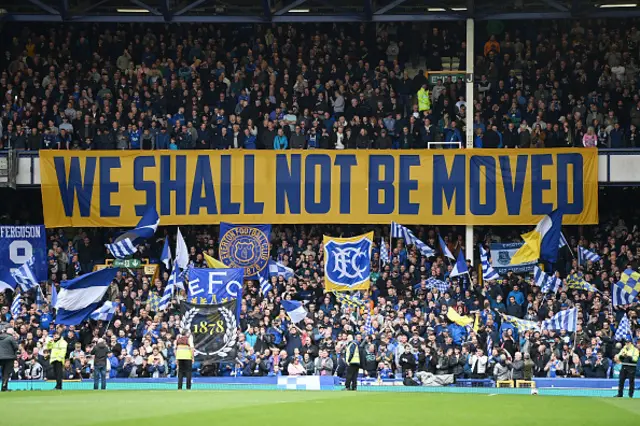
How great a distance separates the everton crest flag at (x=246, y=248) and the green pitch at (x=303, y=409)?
9.62 metres

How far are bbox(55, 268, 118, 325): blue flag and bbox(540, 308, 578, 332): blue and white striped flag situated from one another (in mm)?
11526

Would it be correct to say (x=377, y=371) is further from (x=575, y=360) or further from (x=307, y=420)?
(x=307, y=420)

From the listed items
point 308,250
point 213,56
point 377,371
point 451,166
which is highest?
point 213,56

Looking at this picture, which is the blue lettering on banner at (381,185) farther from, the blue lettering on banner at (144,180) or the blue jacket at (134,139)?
the blue jacket at (134,139)

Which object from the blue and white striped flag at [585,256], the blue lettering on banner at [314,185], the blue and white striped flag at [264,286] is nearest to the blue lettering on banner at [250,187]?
the blue lettering on banner at [314,185]

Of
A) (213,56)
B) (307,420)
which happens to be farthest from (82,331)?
(307,420)

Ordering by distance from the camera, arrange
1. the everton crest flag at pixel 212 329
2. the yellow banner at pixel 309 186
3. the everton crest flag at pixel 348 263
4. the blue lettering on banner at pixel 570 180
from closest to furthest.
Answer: the everton crest flag at pixel 212 329
the everton crest flag at pixel 348 263
the blue lettering on banner at pixel 570 180
the yellow banner at pixel 309 186

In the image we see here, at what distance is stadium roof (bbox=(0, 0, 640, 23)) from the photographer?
1572 inches

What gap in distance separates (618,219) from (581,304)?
5705 millimetres

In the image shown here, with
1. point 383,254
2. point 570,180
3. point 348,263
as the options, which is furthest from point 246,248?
point 570,180

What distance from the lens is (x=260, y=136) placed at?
4069cm

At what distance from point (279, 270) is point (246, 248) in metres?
1.21

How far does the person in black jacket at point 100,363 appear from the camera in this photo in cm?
3161

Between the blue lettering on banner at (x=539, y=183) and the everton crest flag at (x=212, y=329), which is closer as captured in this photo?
the everton crest flag at (x=212, y=329)
